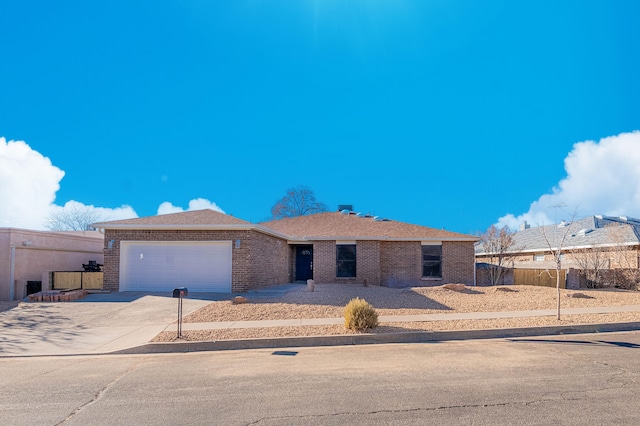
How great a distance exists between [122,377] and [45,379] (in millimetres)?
1198

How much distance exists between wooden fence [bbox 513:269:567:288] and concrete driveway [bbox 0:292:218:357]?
578 inches

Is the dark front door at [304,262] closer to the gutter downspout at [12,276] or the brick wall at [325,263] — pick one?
the brick wall at [325,263]

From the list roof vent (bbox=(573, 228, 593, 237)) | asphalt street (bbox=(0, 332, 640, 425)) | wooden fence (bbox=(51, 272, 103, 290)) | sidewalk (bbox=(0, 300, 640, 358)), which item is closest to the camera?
asphalt street (bbox=(0, 332, 640, 425))

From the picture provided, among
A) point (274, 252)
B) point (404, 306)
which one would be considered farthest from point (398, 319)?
point (274, 252)

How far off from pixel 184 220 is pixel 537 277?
16746mm

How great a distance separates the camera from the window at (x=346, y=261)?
2198cm

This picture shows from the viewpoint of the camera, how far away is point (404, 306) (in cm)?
1431

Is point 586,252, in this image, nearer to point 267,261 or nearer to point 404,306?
point 404,306

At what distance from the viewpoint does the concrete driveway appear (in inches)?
390

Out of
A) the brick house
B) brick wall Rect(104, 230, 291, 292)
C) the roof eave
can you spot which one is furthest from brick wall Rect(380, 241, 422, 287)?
the roof eave

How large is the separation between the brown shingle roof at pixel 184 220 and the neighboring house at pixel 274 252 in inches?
1.6

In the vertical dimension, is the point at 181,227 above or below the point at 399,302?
above

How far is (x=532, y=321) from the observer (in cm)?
1189

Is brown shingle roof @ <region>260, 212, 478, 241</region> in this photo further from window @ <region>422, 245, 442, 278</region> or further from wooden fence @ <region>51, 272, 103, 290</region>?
wooden fence @ <region>51, 272, 103, 290</region>
